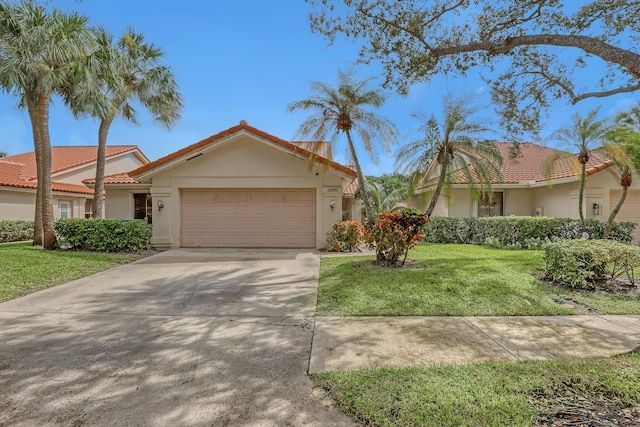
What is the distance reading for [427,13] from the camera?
675cm

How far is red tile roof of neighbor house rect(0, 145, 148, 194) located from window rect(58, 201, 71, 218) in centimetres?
101

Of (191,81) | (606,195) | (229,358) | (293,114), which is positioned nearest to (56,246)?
(191,81)

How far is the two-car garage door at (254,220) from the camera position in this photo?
13.1 metres

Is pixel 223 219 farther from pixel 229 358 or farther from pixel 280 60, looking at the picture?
pixel 229 358

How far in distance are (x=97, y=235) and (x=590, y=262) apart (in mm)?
14419

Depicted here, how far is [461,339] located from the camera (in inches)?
163

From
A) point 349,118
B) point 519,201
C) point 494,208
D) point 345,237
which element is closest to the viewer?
point 349,118

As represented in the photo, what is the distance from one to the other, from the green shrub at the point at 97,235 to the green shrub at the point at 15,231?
7.51 metres

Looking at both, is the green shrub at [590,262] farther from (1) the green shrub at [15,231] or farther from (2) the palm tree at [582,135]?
(1) the green shrub at [15,231]

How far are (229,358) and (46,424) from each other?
1591mm

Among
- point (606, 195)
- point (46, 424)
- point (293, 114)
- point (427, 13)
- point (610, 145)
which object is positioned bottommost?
point (46, 424)

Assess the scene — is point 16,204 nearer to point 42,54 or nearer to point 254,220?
point 42,54

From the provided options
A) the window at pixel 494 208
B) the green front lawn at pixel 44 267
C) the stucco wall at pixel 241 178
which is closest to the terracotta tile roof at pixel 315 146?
the stucco wall at pixel 241 178

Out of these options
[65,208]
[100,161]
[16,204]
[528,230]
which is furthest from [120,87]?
[528,230]
